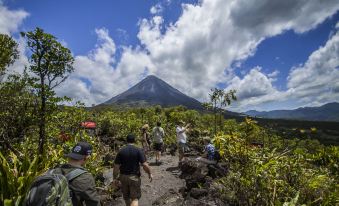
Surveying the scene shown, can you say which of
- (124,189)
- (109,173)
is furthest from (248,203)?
(109,173)

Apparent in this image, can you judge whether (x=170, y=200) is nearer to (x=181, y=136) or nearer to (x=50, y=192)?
(x=181, y=136)

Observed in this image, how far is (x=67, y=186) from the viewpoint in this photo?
11.1 feet

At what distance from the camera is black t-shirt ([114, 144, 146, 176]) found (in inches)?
248

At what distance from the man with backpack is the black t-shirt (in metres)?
2.43

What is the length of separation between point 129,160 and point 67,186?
294cm

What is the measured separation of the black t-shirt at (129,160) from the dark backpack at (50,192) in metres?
2.90

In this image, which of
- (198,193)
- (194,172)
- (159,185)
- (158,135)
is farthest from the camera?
(158,135)

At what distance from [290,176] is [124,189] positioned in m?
3.74

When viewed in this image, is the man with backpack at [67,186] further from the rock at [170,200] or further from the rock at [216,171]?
the rock at [216,171]

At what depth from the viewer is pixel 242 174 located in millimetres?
6695

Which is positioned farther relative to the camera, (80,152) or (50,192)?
(80,152)

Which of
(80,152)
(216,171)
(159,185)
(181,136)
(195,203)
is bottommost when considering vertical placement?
(159,185)

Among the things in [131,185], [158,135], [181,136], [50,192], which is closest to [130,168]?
[131,185]

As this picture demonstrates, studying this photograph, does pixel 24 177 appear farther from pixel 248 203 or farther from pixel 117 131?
pixel 117 131
